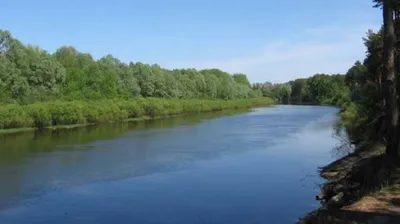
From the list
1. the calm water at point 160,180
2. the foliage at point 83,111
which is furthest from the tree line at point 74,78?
the calm water at point 160,180

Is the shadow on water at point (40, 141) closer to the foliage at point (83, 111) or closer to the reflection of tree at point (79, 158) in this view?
the reflection of tree at point (79, 158)

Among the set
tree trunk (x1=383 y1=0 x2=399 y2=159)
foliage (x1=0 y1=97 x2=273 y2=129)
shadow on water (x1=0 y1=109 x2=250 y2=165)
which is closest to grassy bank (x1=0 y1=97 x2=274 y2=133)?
foliage (x1=0 y1=97 x2=273 y2=129)

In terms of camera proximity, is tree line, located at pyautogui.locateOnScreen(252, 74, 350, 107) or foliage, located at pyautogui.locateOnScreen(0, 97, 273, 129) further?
tree line, located at pyautogui.locateOnScreen(252, 74, 350, 107)

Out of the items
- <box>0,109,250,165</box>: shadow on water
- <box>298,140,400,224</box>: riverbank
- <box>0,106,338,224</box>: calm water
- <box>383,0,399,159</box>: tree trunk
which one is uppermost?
<box>383,0,399,159</box>: tree trunk

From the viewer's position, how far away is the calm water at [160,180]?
13.6 meters

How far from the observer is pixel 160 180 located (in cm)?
1842

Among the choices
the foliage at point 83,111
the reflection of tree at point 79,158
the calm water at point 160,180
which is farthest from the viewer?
the foliage at point 83,111

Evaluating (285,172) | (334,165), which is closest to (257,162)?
(285,172)

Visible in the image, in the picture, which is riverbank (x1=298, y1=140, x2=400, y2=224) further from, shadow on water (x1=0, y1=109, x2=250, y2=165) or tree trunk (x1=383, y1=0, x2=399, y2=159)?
shadow on water (x1=0, y1=109, x2=250, y2=165)

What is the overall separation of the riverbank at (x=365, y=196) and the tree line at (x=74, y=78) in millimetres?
41097

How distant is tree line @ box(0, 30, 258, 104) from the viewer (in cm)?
4950

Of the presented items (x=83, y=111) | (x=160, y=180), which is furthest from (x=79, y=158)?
(x=83, y=111)

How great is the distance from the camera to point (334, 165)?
19.0 metres

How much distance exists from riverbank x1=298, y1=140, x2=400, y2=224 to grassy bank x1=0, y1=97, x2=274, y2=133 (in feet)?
109
